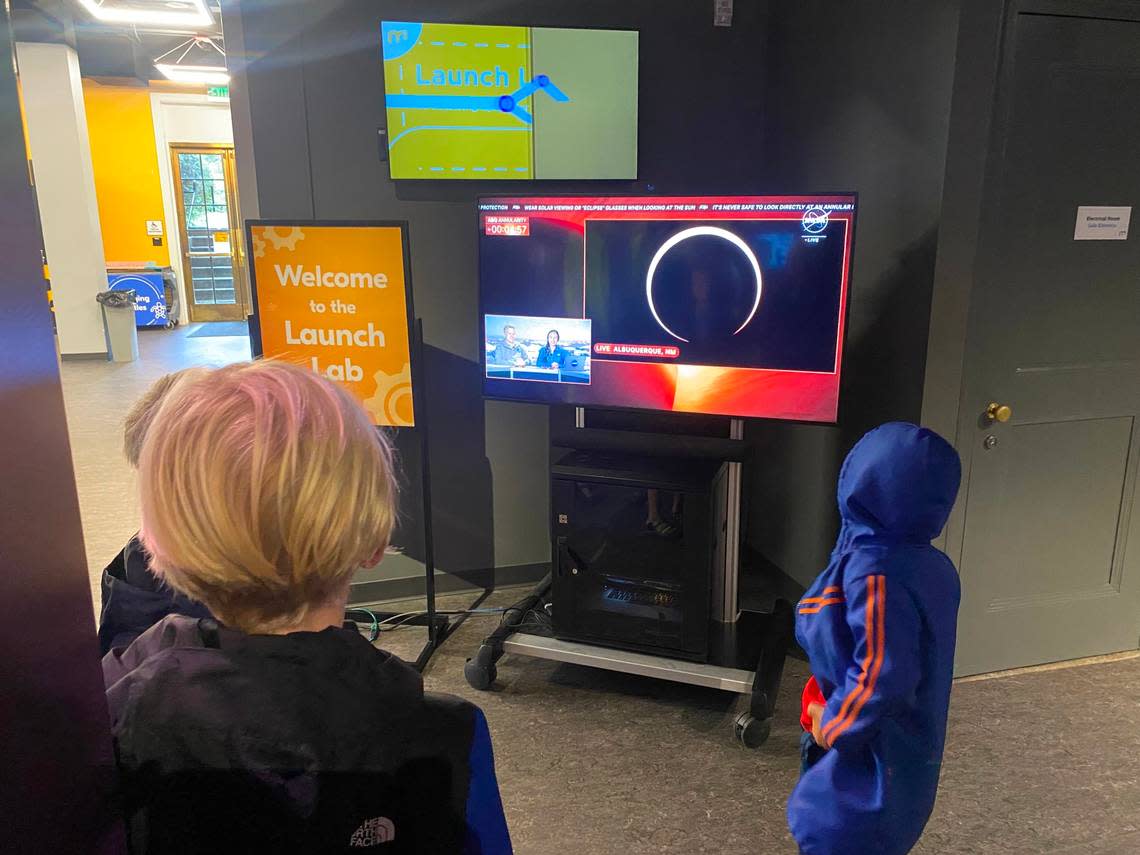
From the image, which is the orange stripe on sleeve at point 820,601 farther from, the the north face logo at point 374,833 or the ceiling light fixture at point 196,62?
the ceiling light fixture at point 196,62

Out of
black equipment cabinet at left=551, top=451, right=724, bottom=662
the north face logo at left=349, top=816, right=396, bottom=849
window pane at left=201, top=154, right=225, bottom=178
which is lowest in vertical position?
black equipment cabinet at left=551, top=451, right=724, bottom=662

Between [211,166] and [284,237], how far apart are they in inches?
408

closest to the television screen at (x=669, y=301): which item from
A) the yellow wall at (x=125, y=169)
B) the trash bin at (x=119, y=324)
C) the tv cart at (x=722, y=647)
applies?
the tv cart at (x=722, y=647)

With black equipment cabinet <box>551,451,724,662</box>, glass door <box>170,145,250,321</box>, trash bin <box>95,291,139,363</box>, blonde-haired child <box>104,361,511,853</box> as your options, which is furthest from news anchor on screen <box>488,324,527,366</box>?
glass door <box>170,145,250,321</box>

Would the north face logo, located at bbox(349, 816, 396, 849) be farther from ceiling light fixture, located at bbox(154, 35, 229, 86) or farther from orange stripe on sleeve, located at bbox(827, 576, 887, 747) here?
ceiling light fixture, located at bbox(154, 35, 229, 86)

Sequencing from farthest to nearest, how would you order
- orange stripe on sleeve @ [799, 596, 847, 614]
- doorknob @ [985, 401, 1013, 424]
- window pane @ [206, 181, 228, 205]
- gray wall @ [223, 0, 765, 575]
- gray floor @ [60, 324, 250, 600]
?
window pane @ [206, 181, 228, 205]
gray floor @ [60, 324, 250, 600]
gray wall @ [223, 0, 765, 575]
doorknob @ [985, 401, 1013, 424]
orange stripe on sleeve @ [799, 596, 847, 614]

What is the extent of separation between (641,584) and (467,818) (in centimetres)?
187

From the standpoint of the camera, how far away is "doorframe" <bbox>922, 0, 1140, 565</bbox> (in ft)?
7.69

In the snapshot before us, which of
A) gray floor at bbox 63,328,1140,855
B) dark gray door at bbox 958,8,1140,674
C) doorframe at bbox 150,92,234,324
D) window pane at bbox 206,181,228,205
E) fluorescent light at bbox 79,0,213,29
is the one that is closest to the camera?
gray floor at bbox 63,328,1140,855

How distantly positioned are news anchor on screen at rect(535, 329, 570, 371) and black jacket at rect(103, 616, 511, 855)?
78.7 inches

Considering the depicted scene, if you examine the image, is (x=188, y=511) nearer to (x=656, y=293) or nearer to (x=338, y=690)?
(x=338, y=690)

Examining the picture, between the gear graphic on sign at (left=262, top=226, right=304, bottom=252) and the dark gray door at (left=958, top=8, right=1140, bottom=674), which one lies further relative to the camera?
the gear graphic on sign at (left=262, top=226, right=304, bottom=252)

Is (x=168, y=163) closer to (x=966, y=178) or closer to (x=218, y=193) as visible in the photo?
(x=218, y=193)

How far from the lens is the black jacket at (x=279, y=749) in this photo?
71 centimetres
